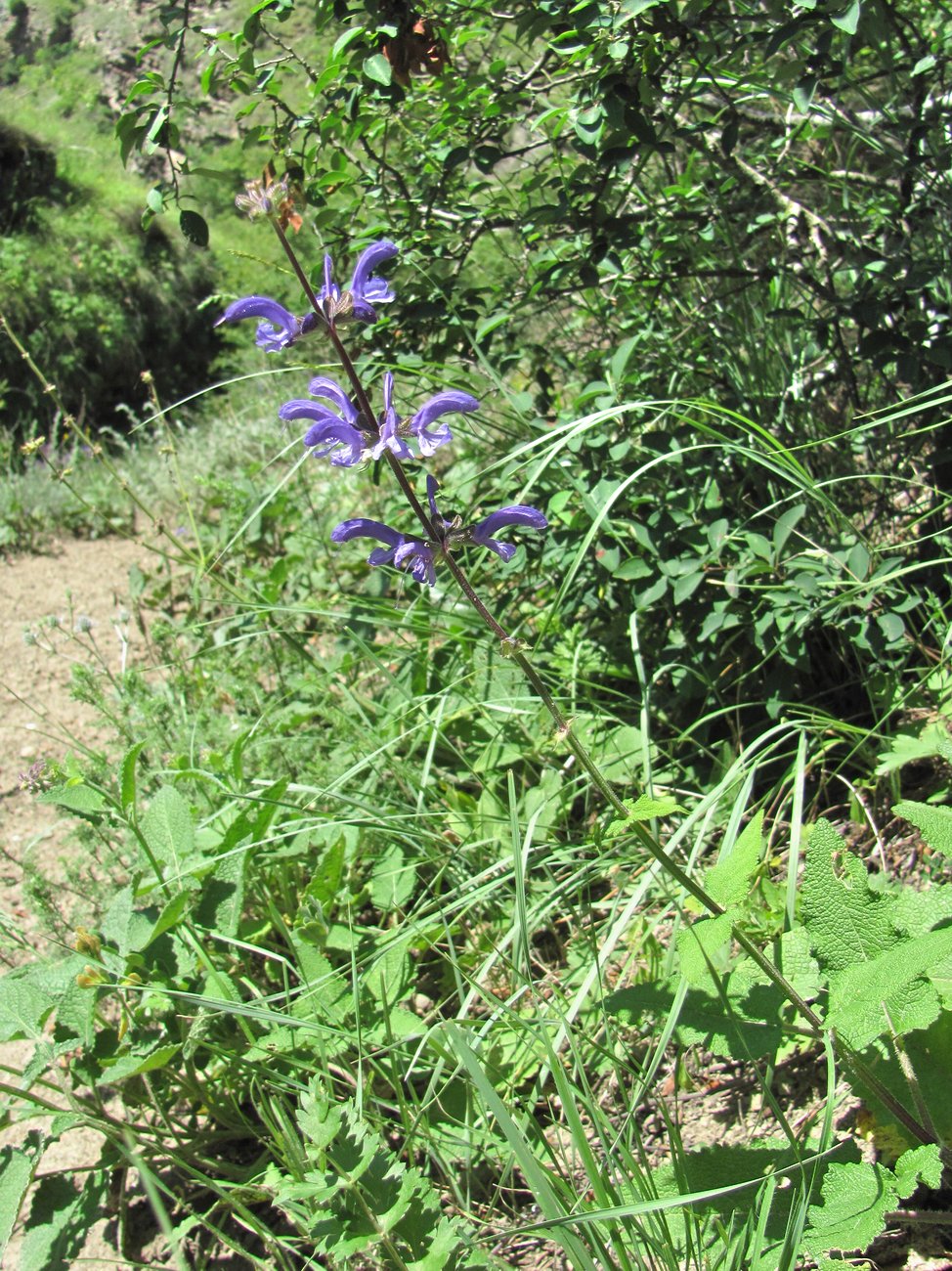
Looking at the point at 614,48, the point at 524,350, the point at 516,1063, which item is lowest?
the point at 516,1063

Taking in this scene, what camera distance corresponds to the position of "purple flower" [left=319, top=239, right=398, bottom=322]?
1.30m

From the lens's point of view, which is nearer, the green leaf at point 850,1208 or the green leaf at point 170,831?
the green leaf at point 850,1208

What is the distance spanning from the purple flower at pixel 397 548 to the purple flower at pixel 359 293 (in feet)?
0.93

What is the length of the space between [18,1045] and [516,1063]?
1.27m

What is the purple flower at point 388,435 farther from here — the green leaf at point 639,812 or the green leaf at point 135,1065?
the green leaf at point 135,1065

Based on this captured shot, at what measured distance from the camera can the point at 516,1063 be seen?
1.72 m

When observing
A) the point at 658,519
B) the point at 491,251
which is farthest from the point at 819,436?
the point at 491,251

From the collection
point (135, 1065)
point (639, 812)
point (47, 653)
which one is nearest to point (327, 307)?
point (639, 812)

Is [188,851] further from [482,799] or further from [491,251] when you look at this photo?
[491,251]

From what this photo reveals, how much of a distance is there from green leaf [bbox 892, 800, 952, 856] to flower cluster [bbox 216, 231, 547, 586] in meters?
0.64

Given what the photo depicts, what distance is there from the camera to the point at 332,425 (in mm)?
1285

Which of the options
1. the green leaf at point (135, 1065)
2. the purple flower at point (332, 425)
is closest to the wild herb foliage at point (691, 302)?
the purple flower at point (332, 425)

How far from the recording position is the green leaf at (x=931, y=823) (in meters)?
1.29

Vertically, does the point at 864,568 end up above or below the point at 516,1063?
above
